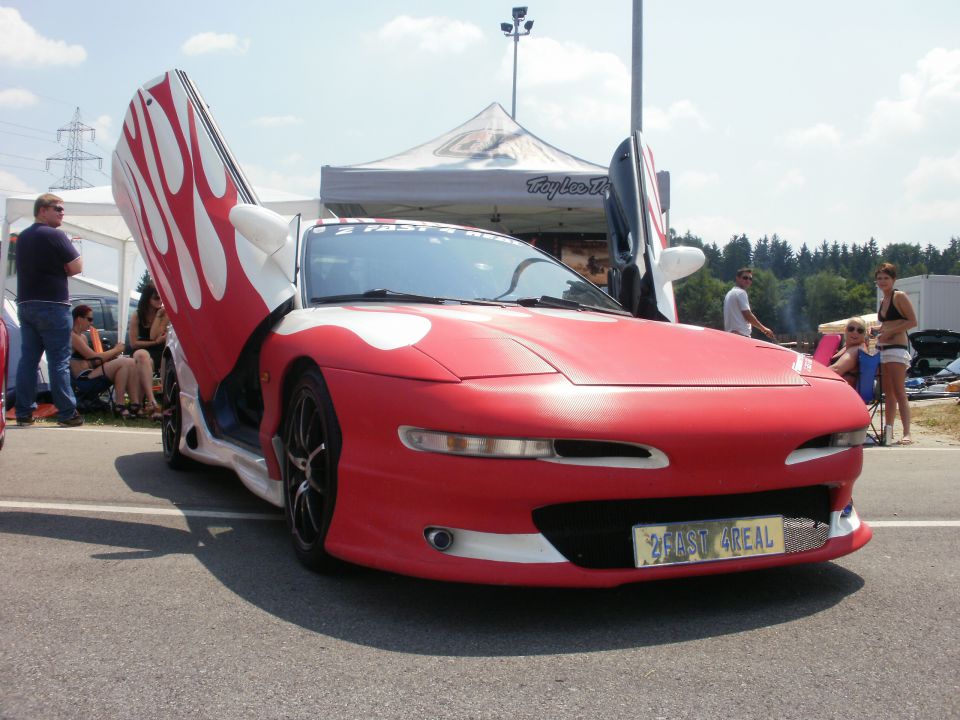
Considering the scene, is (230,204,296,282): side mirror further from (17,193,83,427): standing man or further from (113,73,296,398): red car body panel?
(17,193,83,427): standing man

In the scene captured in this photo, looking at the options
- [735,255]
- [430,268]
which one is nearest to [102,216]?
[430,268]

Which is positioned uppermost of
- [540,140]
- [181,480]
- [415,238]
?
[540,140]

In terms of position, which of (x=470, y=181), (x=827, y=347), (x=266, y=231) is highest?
(x=470, y=181)

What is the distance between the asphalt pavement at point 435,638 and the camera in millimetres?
2039

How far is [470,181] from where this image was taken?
35.6 feet

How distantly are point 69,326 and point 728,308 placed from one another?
21.5 ft

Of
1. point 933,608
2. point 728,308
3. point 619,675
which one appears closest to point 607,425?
point 619,675

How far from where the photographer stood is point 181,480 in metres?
5.14

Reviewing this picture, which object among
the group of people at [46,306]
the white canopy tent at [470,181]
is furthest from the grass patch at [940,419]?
the group of people at [46,306]

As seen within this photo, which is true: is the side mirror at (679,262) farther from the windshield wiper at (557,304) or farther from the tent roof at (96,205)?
the tent roof at (96,205)

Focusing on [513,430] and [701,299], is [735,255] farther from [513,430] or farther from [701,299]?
[513,430]

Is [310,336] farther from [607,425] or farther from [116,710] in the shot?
[116,710]

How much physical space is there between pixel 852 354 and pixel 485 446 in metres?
7.30

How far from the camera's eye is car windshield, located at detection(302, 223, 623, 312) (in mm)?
3826
